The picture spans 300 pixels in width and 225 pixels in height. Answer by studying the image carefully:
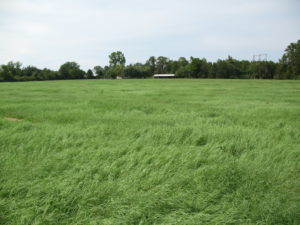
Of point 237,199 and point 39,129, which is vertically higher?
point 39,129

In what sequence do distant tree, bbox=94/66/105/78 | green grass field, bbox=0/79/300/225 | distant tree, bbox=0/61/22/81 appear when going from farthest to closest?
distant tree, bbox=94/66/105/78 < distant tree, bbox=0/61/22/81 < green grass field, bbox=0/79/300/225

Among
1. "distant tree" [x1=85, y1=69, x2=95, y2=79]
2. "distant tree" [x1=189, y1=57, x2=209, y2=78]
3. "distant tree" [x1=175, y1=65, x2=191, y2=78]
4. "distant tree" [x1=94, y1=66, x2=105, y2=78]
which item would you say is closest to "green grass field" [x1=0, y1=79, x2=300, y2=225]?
"distant tree" [x1=189, y1=57, x2=209, y2=78]

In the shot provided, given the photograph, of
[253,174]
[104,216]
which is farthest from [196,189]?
[104,216]

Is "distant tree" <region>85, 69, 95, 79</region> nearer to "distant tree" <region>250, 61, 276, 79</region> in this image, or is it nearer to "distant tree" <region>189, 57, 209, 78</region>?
"distant tree" <region>189, 57, 209, 78</region>

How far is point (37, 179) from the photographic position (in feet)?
8.62

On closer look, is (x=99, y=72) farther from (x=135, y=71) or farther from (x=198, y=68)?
(x=198, y=68)

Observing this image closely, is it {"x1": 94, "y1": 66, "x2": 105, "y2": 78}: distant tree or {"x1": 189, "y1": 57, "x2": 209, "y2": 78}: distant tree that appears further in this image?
{"x1": 94, "y1": 66, "x2": 105, "y2": 78}: distant tree

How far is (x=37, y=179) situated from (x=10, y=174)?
1.47 feet

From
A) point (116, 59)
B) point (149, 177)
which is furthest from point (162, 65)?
point (149, 177)

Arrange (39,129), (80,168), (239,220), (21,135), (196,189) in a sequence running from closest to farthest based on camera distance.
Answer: (239,220)
(196,189)
(80,168)
(21,135)
(39,129)

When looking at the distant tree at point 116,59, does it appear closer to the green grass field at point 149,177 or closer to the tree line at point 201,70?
the tree line at point 201,70

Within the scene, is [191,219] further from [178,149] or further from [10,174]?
[10,174]

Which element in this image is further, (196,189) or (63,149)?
(63,149)

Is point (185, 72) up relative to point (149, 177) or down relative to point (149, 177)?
up
